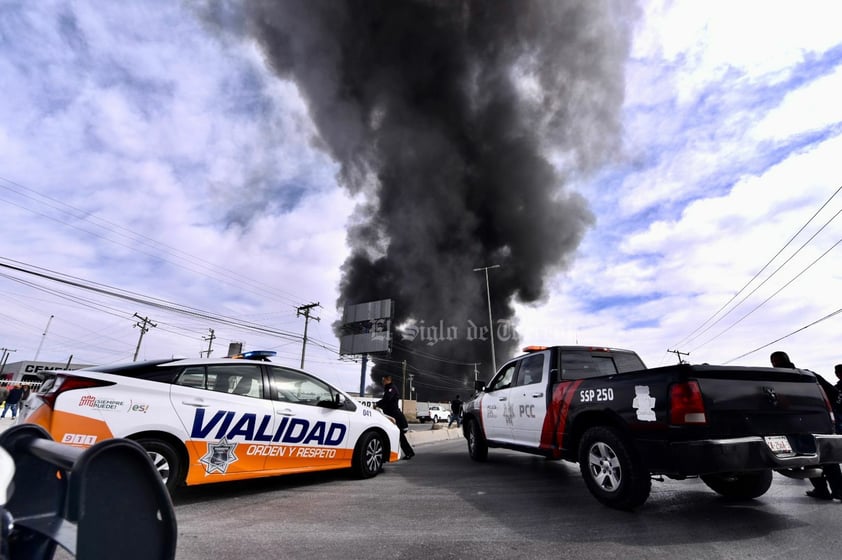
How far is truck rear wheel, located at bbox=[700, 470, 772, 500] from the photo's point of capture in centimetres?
417

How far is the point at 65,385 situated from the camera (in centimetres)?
357

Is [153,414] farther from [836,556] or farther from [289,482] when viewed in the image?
[836,556]

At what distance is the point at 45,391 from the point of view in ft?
12.0

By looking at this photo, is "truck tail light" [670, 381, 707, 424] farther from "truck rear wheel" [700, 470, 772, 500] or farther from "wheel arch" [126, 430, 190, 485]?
"wheel arch" [126, 430, 190, 485]

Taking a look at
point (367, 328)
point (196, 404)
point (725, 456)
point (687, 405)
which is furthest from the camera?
point (367, 328)

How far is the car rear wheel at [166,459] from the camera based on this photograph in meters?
3.71

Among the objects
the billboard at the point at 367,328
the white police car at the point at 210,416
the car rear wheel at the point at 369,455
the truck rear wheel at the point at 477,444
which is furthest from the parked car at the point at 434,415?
the white police car at the point at 210,416

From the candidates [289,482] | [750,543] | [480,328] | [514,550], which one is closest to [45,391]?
[289,482]

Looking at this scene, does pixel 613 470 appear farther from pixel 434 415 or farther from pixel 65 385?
pixel 434 415

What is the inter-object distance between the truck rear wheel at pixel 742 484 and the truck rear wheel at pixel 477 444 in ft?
10.8

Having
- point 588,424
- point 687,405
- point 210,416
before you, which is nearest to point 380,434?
point 210,416

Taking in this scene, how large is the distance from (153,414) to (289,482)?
2100mm

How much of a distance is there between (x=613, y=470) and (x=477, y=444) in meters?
3.61

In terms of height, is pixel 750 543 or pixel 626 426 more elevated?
pixel 626 426
